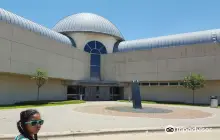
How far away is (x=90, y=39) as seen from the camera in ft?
146

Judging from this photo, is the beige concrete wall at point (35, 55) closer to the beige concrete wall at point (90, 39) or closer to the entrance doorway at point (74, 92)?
the entrance doorway at point (74, 92)

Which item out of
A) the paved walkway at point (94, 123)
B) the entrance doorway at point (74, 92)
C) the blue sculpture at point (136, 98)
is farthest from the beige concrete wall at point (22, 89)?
the blue sculpture at point (136, 98)

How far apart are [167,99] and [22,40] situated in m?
24.6

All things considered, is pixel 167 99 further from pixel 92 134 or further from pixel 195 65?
pixel 92 134

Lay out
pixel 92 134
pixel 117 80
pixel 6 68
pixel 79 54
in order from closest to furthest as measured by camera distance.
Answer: pixel 92 134 < pixel 6 68 < pixel 79 54 < pixel 117 80

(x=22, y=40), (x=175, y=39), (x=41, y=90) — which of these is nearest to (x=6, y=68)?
(x=22, y=40)

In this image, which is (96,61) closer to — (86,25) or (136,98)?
(86,25)

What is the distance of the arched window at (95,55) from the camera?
4341 centimetres

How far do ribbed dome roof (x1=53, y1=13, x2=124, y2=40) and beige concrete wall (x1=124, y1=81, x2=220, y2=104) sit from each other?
12093mm

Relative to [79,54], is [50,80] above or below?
below

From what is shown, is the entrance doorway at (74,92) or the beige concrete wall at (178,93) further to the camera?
the entrance doorway at (74,92)

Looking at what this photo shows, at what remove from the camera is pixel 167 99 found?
39750 millimetres

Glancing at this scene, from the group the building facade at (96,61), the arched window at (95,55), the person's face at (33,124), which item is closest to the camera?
the person's face at (33,124)

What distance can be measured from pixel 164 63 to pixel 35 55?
65.5 ft
